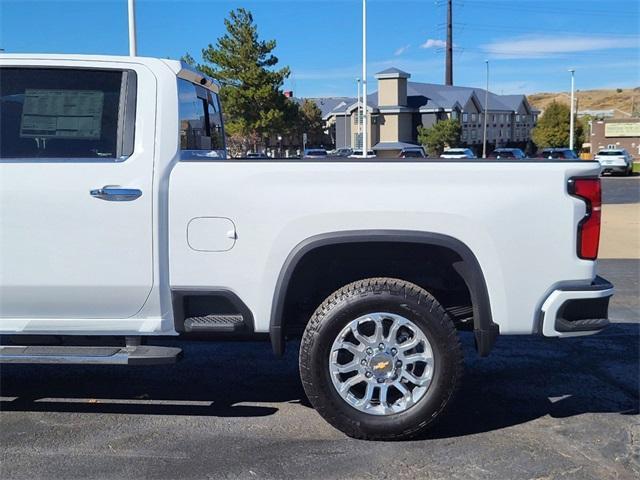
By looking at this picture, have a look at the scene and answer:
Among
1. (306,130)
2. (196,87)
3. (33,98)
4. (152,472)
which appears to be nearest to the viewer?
(152,472)

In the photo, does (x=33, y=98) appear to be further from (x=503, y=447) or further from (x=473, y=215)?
(x=503, y=447)

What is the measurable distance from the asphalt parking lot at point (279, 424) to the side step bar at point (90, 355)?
50cm

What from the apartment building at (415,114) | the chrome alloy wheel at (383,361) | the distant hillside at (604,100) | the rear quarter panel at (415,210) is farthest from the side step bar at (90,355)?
the distant hillside at (604,100)

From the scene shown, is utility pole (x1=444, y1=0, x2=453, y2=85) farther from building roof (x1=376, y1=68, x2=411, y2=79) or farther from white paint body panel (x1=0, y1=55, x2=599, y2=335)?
white paint body panel (x1=0, y1=55, x2=599, y2=335)

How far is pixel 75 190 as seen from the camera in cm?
395

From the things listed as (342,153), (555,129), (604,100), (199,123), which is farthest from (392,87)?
(604,100)

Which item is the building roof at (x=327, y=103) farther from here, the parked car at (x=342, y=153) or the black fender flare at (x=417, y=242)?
the black fender flare at (x=417, y=242)

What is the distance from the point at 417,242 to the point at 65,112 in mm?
2197

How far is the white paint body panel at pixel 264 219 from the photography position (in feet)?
12.8

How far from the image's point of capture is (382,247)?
4121 millimetres

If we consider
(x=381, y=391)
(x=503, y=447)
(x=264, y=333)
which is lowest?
(x=503, y=447)

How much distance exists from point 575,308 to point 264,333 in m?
1.77

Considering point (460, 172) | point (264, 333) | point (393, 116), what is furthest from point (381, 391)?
point (393, 116)

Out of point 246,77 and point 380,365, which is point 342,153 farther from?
point 380,365
